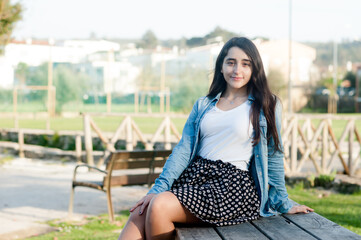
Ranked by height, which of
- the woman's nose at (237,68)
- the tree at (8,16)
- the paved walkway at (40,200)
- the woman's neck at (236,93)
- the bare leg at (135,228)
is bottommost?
the paved walkway at (40,200)

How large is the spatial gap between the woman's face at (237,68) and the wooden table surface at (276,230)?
0.79 m

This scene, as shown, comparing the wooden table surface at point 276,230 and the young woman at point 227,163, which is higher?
the young woman at point 227,163

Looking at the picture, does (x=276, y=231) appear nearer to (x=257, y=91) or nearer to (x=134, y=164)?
(x=257, y=91)

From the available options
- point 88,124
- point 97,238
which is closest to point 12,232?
point 97,238

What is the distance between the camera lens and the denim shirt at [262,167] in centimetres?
294

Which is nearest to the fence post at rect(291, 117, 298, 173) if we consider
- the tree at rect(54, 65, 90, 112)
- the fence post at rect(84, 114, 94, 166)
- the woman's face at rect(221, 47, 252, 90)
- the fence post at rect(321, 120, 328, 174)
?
the fence post at rect(321, 120, 328, 174)

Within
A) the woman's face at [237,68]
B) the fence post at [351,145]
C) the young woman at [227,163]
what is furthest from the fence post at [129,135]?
the woman's face at [237,68]

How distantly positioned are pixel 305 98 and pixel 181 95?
21398 mm

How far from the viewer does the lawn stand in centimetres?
540

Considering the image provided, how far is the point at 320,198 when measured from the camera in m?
7.51

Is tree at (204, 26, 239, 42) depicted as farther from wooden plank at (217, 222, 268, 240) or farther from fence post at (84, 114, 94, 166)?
wooden plank at (217, 222, 268, 240)

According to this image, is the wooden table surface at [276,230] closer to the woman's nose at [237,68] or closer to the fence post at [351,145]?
the woman's nose at [237,68]

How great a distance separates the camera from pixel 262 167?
2.95 meters

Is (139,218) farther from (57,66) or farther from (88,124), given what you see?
(57,66)
